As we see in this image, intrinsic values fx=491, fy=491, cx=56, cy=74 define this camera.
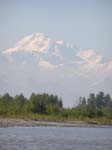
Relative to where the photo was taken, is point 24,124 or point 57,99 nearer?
point 24,124

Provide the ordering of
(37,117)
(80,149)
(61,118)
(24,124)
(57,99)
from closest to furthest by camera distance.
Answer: (80,149), (24,124), (37,117), (61,118), (57,99)

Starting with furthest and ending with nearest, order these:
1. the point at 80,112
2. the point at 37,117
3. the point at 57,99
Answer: the point at 57,99
the point at 80,112
the point at 37,117

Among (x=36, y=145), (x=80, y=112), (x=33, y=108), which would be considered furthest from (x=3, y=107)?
(x=36, y=145)

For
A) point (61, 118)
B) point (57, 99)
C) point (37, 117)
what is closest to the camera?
point (37, 117)

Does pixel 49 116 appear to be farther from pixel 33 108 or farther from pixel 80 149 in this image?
pixel 80 149

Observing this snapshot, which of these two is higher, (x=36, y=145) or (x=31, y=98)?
(x=31, y=98)

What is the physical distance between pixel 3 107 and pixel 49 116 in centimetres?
1201

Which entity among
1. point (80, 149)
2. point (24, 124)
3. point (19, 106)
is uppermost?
point (19, 106)

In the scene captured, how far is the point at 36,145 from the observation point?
1946 inches

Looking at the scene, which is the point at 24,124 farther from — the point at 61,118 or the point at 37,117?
the point at 61,118

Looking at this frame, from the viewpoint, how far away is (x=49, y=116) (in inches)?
4970

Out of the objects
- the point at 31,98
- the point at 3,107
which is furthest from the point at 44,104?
the point at 3,107

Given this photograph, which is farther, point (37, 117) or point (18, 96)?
point (18, 96)

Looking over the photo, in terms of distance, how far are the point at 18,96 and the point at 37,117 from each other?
36.2m
